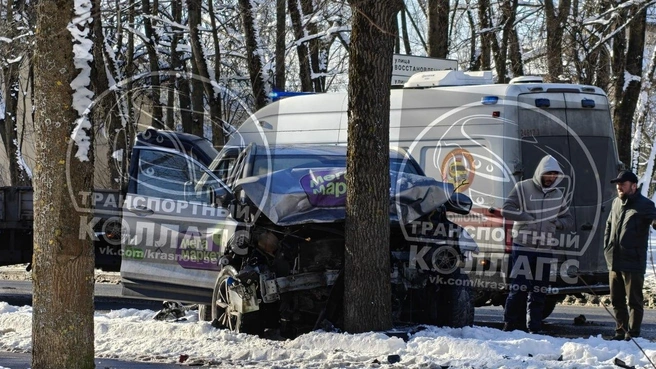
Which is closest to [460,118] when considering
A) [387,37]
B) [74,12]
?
[387,37]

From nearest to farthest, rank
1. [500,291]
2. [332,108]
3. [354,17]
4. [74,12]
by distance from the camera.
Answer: [74,12], [354,17], [500,291], [332,108]

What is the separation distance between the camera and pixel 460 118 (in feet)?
38.9

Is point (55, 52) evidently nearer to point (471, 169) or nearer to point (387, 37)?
point (387, 37)

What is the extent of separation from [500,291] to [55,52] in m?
6.74

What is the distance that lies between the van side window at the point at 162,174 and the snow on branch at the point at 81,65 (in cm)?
412

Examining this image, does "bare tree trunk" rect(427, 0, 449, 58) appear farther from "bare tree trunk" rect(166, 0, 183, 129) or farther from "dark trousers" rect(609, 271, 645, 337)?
"dark trousers" rect(609, 271, 645, 337)

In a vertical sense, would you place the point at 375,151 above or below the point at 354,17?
below

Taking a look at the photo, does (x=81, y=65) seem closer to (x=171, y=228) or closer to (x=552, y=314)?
(x=171, y=228)

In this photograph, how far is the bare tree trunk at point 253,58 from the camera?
18.4 meters

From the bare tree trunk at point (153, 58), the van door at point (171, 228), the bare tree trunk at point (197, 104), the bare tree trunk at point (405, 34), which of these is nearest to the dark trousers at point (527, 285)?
the van door at point (171, 228)

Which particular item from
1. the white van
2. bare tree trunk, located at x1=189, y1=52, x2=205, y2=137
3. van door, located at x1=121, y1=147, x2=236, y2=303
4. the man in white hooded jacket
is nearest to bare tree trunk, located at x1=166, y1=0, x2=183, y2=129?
bare tree trunk, located at x1=189, y1=52, x2=205, y2=137

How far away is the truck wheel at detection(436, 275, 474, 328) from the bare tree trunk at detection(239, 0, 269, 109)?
9899mm

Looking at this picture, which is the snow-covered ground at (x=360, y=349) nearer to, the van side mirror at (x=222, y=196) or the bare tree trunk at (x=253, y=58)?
the van side mirror at (x=222, y=196)

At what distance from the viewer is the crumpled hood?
28.9ft
